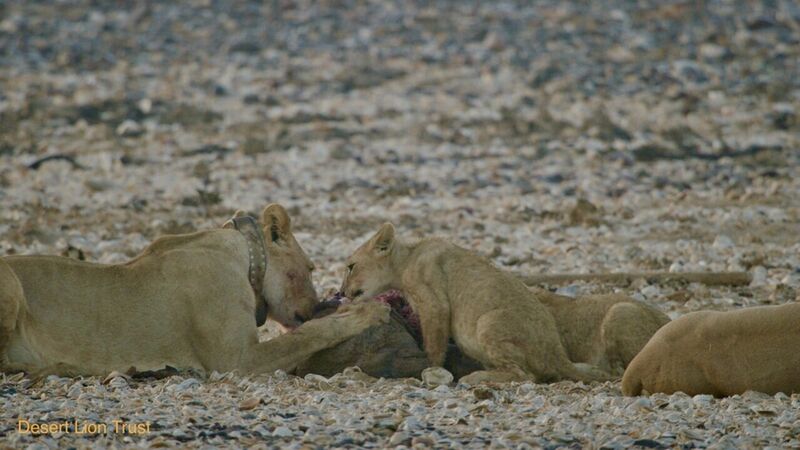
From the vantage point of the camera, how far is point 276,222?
29.9 ft

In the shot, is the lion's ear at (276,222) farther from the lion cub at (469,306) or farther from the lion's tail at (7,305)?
the lion's tail at (7,305)

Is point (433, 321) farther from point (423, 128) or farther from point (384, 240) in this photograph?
point (423, 128)

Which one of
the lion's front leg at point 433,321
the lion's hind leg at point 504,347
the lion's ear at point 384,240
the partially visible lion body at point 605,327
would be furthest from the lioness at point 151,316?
the partially visible lion body at point 605,327

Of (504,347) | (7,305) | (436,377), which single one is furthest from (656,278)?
(7,305)

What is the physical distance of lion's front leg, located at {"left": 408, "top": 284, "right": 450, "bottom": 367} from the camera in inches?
330

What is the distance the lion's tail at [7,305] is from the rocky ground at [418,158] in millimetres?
225

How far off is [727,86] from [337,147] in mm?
6555

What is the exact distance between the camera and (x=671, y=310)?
9883 millimetres

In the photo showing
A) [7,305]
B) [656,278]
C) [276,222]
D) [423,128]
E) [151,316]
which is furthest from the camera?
[423,128]

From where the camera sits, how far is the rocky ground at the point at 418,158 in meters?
6.72

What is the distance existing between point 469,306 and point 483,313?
0.14 meters

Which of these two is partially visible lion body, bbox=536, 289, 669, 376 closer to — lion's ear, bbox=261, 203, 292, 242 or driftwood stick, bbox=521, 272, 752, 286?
lion's ear, bbox=261, 203, 292, 242

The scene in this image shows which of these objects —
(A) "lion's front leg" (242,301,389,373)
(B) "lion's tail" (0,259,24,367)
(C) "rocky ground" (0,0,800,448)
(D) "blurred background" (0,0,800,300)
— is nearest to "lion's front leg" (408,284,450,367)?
(A) "lion's front leg" (242,301,389,373)

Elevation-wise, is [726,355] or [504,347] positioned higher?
[726,355]
